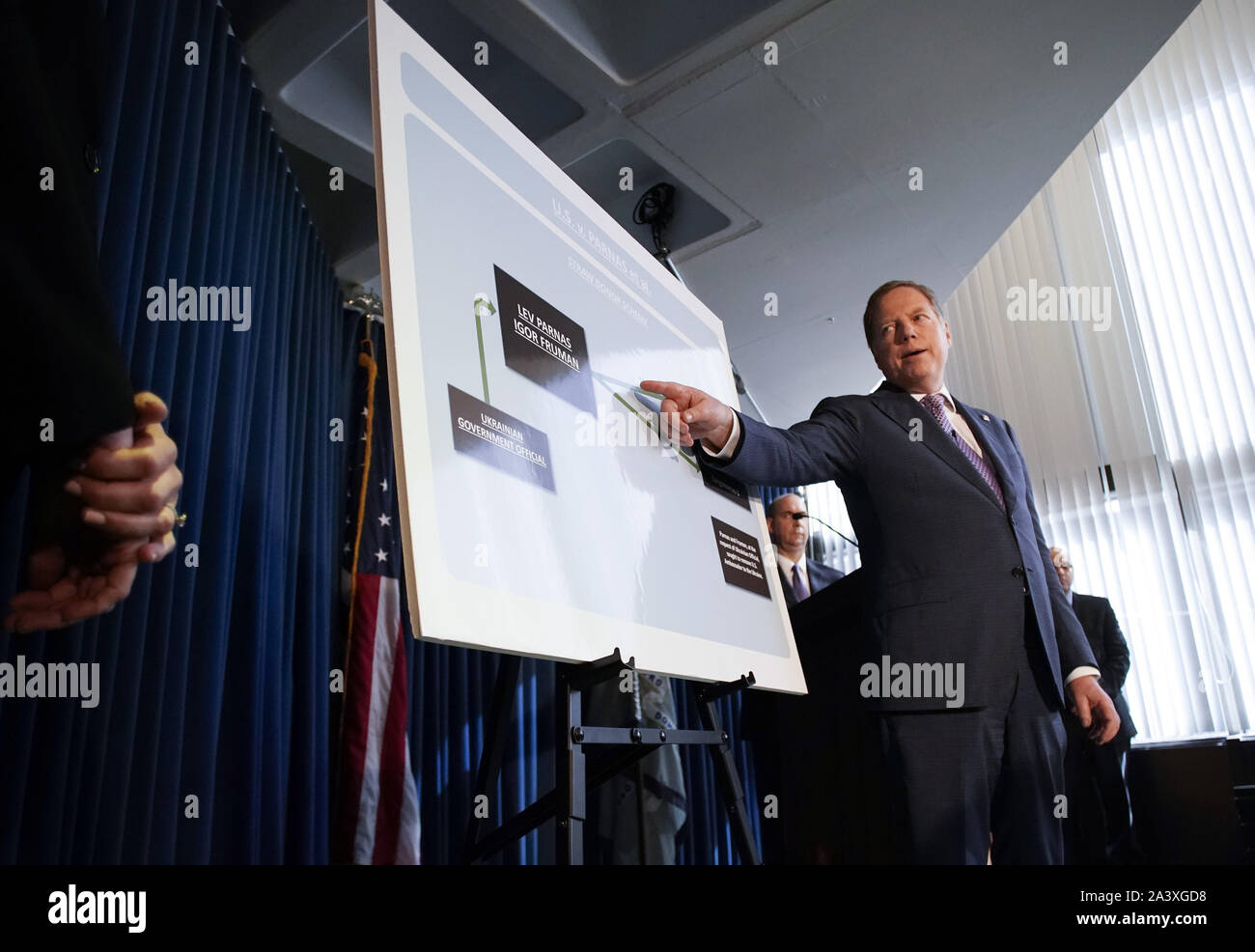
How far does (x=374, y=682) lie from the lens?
2520mm

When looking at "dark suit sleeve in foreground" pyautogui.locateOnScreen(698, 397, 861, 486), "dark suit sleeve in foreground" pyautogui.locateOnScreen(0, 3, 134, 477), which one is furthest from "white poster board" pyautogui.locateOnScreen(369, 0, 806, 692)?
"dark suit sleeve in foreground" pyautogui.locateOnScreen(0, 3, 134, 477)

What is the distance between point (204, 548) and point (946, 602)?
4.63ft

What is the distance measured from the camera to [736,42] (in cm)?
242

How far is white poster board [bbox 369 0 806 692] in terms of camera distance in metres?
1.23

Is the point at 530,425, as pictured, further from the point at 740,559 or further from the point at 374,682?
the point at 374,682

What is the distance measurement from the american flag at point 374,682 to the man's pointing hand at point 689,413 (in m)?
1.22

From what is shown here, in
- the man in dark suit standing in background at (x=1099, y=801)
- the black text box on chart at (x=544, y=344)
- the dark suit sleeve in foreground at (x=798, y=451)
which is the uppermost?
the black text box on chart at (x=544, y=344)

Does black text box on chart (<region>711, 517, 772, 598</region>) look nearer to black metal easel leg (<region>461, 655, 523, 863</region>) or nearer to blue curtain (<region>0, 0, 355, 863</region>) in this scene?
black metal easel leg (<region>461, 655, 523, 863</region>)

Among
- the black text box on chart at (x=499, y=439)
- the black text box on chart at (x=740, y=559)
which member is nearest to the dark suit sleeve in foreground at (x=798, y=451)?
the black text box on chart at (x=740, y=559)

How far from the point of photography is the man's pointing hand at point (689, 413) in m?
1.78

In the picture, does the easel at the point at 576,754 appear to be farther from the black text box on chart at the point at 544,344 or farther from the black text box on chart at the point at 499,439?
the black text box on chart at the point at 544,344

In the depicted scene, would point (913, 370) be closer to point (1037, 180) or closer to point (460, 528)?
point (460, 528)

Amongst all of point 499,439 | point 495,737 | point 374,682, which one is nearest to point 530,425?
point 499,439
